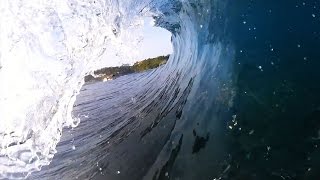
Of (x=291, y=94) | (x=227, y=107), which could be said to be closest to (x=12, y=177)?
(x=227, y=107)

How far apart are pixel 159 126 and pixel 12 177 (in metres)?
1.90

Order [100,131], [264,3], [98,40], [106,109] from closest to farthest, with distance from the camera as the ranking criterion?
[264,3] < [98,40] < [100,131] < [106,109]

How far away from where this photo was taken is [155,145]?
473cm

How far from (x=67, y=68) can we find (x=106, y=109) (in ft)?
9.50

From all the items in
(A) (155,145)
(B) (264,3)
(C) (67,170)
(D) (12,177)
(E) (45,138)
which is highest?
(B) (264,3)

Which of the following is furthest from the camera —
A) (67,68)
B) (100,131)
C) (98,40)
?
(100,131)

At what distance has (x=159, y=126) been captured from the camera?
5109 millimetres

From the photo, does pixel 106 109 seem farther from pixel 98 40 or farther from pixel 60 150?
pixel 98 40

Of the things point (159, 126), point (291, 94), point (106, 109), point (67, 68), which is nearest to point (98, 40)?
point (67, 68)

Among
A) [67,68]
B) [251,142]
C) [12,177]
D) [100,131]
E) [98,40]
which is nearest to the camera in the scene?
[251,142]

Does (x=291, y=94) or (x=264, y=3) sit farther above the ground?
(x=264, y=3)

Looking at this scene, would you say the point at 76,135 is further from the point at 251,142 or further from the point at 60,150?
the point at 251,142

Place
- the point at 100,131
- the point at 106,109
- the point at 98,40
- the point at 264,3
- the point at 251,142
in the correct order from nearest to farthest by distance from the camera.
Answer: the point at 251,142
the point at 264,3
the point at 98,40
the point at 100,131
the point at 106,109

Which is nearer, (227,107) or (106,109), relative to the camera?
(227,107)
